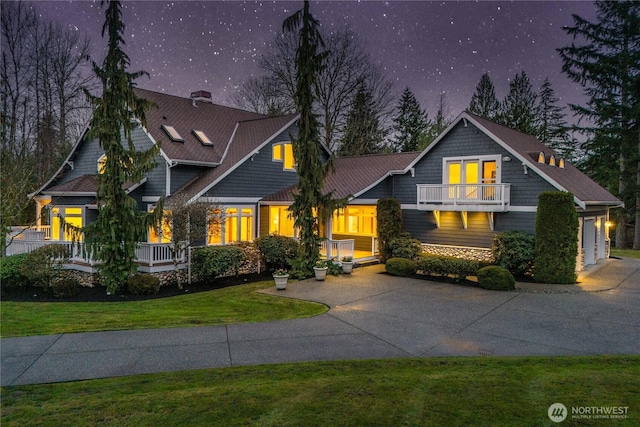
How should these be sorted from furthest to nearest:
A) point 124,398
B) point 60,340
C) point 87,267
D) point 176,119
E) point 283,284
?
point 176,119 → point 87,267 → point 283,284 → point 60,340 → point 124,398

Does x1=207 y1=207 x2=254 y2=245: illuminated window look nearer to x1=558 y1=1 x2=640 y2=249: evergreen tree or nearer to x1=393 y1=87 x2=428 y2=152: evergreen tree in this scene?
x1=558 y1=1 x2=640 y2=249: evergreen tree

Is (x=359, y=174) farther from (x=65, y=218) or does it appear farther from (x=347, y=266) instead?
(x=65, y=218)

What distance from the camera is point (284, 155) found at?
21734 millimetres

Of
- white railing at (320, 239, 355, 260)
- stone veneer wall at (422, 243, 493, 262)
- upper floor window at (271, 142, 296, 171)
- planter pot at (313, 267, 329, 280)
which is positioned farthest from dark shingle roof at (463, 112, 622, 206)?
planter pot at (313, 267, 329, 280)

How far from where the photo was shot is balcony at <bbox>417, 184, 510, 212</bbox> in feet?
55.8

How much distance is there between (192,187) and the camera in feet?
58.9

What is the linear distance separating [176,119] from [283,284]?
1108cm

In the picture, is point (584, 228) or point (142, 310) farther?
point (584, 228)

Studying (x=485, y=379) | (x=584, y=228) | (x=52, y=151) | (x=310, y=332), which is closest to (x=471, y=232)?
(x=584, y=228)

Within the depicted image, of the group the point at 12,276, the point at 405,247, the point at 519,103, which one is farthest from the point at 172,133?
the point at 519,103

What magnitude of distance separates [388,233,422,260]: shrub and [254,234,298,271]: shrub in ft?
14.2

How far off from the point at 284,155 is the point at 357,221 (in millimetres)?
5083

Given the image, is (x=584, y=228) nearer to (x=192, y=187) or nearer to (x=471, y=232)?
(x=471, y=232)

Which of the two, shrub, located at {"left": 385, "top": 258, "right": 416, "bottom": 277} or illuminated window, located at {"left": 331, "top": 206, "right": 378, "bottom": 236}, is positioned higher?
illuminated window, located at {"left": 331, "top": 206, "right": 378, "bottom": 236}
